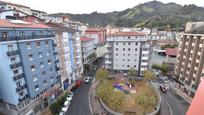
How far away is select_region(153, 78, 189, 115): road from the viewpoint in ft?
121

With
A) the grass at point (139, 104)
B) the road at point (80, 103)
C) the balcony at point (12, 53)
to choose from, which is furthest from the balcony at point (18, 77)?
the grass at point (139, 104)

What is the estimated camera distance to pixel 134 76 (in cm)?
5812

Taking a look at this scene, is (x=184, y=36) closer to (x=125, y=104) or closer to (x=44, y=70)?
(x=125, y=104)

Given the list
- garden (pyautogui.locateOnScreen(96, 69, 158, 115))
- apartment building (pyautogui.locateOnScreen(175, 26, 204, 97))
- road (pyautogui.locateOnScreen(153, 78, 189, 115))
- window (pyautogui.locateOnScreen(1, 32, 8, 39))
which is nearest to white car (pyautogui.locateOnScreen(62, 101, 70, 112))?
garden (pyautogui.locateOnScreen(96, 69, 158, 115))

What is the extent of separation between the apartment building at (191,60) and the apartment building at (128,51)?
13.7 metres

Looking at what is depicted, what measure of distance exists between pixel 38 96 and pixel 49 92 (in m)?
4.49

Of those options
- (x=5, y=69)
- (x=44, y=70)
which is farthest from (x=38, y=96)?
(x=5, y=69)

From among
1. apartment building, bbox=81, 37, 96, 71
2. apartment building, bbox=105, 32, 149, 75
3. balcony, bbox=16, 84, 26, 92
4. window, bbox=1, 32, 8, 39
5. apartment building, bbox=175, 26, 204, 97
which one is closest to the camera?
window, bbox=1, 32, 8, 39

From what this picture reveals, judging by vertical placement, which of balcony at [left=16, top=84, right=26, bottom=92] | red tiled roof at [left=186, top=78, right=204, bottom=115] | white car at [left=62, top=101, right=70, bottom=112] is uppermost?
red tiled roof at [left=186, top=78, right=204, bottom=115]

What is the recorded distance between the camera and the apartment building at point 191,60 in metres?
42.2

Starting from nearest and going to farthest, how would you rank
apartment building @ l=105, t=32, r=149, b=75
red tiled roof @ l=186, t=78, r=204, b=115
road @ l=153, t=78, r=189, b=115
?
red tiled roof @ l=186, t=78, r=204, b=115 < road @ l=153, t=78, r=189, b=115 < apartment building @ l=105, t=32, r=149, b=75

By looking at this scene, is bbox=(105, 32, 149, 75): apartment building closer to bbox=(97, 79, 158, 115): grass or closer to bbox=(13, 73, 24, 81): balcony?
bbox=(97, 79, 158, 115): grass

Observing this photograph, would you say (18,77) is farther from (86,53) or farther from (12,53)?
(86,53)

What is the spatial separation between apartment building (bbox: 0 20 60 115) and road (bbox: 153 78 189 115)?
3516cm
